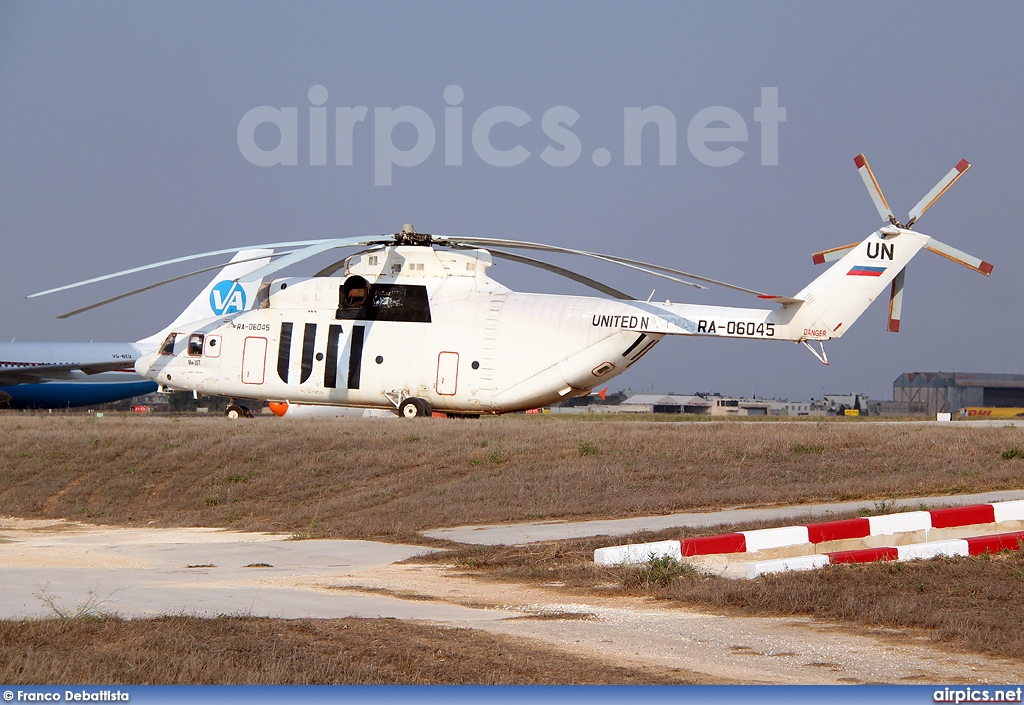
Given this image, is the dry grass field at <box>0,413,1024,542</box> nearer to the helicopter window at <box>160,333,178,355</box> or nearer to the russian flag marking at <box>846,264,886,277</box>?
the russian flag marking at <box>846,264,886,277</box>

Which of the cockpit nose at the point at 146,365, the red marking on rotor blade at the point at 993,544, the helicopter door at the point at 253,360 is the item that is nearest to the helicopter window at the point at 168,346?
the cockpit nose at the point at 146,365

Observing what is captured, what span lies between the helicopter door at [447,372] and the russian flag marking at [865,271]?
973 centimetres

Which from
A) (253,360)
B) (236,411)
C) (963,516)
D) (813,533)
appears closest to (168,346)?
(236,411)

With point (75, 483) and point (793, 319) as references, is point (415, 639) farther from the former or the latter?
point (793, 319)

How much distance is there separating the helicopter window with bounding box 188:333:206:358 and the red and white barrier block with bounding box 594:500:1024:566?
20.2 metres

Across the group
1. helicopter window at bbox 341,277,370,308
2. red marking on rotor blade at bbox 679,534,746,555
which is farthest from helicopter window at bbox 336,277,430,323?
red marking on rotor blade at bbox 679,534,746,555

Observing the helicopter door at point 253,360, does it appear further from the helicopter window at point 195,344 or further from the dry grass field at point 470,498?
the dry grass field at point 470,498

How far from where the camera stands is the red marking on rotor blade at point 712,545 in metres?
11.7

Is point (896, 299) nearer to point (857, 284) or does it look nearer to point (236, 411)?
point (857, 284)

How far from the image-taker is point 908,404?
114250mm

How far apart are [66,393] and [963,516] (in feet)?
172

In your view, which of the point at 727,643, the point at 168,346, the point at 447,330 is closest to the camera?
the point at 727,643

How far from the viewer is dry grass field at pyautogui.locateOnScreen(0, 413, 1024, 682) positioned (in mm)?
6855

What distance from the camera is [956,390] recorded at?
117 m
